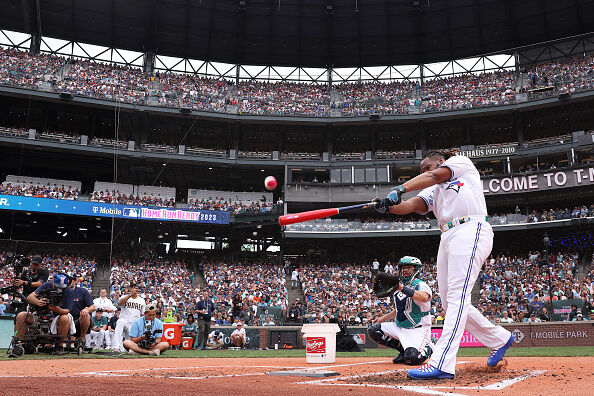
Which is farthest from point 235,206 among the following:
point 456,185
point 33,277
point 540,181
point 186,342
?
point 456,185

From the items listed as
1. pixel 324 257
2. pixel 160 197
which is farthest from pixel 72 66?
pixel 324 257

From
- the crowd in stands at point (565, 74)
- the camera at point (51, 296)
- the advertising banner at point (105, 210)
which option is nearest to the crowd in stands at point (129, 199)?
the advertising banner at point (105, 210)

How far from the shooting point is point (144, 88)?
131 feet

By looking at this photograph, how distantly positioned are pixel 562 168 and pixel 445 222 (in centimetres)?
3297

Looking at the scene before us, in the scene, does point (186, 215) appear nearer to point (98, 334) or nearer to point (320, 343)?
point (98, 334)

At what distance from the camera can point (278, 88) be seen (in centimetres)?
4503

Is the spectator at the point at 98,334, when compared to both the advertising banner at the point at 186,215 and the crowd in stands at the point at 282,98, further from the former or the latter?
the crowd in stands at the point at 282,98

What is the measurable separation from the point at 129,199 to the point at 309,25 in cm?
2041

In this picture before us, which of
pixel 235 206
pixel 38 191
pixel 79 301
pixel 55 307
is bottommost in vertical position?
pixel 55 307

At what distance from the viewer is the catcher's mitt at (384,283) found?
7088mm

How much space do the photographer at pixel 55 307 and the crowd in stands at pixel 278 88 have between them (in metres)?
29.5

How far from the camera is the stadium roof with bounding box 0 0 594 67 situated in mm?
39594

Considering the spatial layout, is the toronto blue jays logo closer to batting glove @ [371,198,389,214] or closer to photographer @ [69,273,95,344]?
batting glove @ [371,198,389,214]

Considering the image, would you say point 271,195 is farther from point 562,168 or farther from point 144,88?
point 562,168
